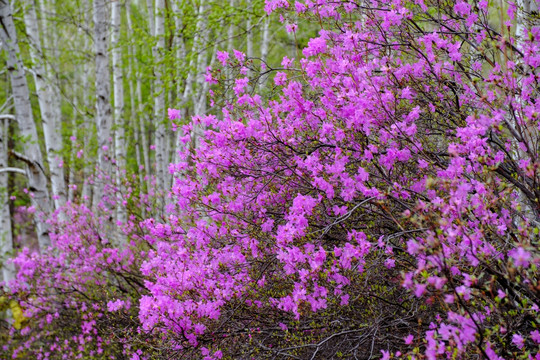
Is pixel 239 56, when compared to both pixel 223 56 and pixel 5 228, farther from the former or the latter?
pixel 5 228

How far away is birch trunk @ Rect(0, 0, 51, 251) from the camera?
684cm

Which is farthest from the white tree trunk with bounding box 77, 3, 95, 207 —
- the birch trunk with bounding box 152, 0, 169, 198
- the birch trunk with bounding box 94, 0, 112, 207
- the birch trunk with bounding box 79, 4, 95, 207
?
the birch trunk with bounding box 152, 0, 169, 198

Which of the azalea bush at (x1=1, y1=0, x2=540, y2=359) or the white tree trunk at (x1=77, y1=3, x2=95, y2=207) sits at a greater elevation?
the azalea bush at (x1=1, y1=0, x2=540, y2=359)

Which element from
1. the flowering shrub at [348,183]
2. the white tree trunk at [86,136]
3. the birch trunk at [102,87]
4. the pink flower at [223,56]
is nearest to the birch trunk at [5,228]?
the white tree trunk at [86,136]

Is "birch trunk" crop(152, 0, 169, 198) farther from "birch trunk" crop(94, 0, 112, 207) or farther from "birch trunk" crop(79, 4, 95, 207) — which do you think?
"birch trunk" crop(79, 4, 95, 207)

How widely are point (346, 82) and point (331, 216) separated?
0.99 meters

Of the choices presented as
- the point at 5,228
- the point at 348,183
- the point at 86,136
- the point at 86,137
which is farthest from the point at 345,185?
the point at 86,137

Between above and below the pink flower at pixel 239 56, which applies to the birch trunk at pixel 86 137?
below

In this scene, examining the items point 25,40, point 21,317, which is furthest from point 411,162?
point 25,40

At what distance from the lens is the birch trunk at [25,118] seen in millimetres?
6836

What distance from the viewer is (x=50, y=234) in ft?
24.4

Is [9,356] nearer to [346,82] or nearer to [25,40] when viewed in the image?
[25,40]

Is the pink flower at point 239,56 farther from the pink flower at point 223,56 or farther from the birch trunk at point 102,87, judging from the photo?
the birch trunk at point 102,87

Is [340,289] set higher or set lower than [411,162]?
lower
